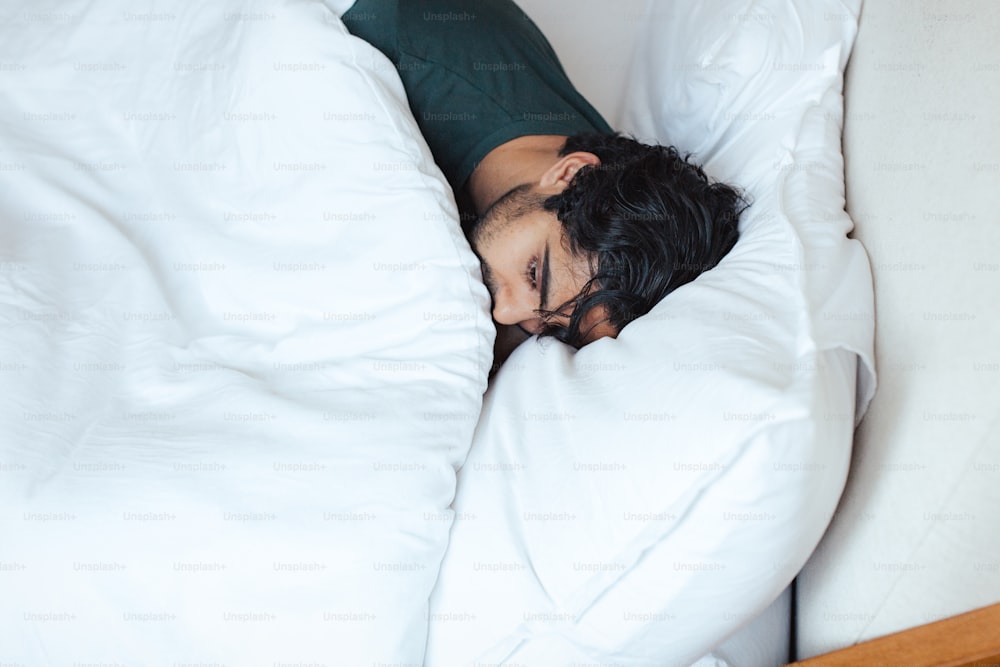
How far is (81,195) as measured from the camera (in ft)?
3.45

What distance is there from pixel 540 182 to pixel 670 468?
2.03 feet

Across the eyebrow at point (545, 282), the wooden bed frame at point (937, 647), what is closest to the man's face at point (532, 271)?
the eyebrow at point (545, 282)

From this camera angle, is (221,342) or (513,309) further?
(513,309)

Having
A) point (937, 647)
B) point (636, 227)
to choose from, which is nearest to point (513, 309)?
point (636, 227)

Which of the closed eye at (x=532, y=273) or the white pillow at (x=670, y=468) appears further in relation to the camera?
the closed eye at (x=532, y=273)

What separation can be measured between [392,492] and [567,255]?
49 centimetres

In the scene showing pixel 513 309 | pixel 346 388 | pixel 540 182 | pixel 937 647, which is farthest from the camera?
pixel 540 182

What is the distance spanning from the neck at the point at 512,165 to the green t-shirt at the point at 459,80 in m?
0.01

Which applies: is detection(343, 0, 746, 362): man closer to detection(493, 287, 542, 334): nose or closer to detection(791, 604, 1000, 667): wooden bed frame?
detection(493, 287, 542, 334): nose

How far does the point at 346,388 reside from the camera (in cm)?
86

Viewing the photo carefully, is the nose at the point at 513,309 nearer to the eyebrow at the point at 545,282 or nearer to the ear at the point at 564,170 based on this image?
the eyebrow at the point at 545,282

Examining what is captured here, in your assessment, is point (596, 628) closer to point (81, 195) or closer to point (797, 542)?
point (797, 542)

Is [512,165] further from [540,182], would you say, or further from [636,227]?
[636,227]

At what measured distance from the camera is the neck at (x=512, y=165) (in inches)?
48.6
